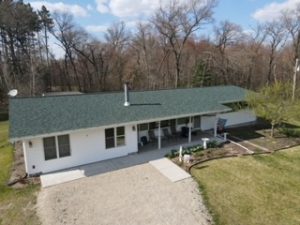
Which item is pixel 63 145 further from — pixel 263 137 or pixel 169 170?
pixel 263 137

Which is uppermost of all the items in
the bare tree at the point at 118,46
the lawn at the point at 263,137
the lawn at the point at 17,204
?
the bare tree at the point at 118,46

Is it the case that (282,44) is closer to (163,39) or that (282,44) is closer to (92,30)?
(163,39)

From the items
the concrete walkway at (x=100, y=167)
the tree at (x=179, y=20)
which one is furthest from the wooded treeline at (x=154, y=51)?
the concrete walkway at (x=100, y=167)

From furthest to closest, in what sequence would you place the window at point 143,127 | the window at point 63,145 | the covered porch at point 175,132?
1. the window at point 143,127
2. the covered porch at point 175,132
3. the window at point 63,145

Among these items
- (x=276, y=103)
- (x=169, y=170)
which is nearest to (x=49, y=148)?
(x=169, y=170)

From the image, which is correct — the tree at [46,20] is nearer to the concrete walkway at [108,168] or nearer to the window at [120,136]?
the window at [120,136]

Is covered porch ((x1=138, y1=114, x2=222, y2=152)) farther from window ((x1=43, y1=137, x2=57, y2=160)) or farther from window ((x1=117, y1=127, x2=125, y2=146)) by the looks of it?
window ((x1=43, y1=137, x2=57, y2=160))
